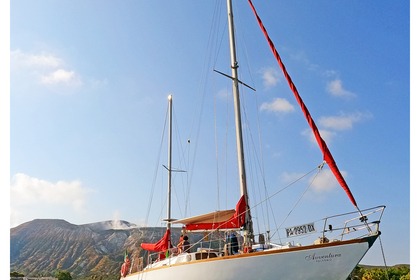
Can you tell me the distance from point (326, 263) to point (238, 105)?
973 cm

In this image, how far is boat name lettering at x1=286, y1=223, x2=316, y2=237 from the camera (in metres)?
14.0

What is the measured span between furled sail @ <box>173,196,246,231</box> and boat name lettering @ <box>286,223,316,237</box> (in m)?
3.33

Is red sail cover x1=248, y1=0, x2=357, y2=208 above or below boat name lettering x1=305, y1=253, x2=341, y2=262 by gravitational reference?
above

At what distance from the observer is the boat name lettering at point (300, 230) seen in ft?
46.1

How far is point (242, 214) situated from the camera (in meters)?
17.8

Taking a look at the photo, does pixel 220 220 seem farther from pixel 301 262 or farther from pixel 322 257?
pixel 322 257

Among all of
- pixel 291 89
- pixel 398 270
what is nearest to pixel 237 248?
pixel 291 89

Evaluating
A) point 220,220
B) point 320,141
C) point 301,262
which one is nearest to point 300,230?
point 301,262

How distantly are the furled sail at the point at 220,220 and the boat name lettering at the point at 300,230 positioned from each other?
333 cm

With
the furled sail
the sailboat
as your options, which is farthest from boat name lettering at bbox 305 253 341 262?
the furled sail

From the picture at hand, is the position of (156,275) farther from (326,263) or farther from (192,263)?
Result: (326,263)

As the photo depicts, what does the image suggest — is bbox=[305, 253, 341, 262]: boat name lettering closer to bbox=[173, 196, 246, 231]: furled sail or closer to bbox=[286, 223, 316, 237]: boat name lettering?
bbox=[286, 223, 316, 237]: boat name lettering

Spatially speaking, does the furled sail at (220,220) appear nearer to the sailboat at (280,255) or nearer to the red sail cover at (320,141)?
the sailboat at (280,255)

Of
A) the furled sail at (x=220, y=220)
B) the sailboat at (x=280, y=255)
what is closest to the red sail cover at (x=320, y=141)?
the sailboat at (x=280, y=255)
